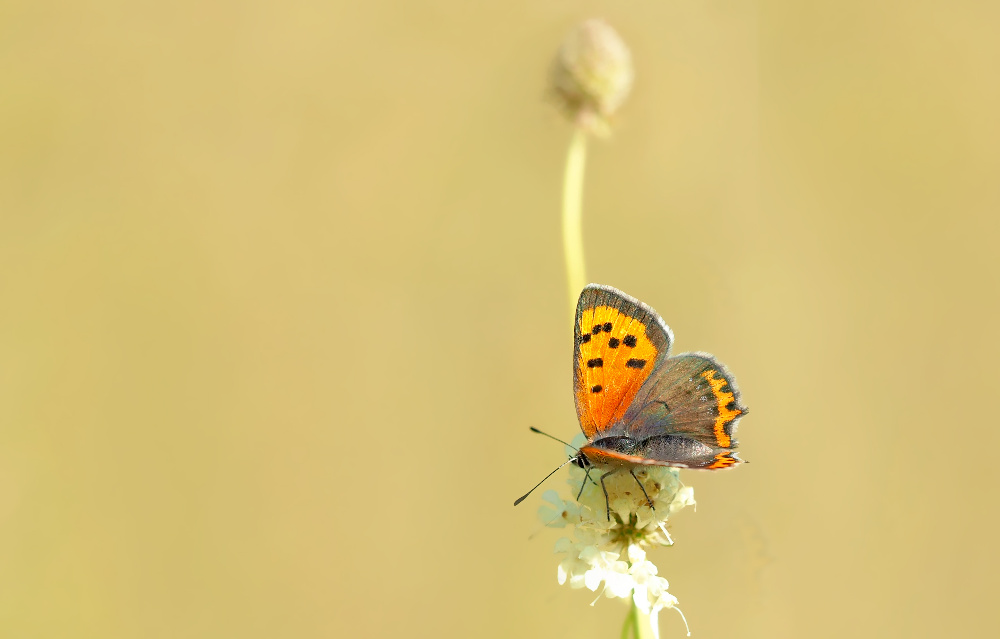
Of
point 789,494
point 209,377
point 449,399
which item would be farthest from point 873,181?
point 209,377

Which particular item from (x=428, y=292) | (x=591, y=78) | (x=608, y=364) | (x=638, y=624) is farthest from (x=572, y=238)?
(x=428, y=292)

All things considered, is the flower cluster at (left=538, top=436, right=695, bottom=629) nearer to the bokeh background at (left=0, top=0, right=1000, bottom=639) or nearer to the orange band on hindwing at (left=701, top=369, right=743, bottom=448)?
the orange band on hindwing at (left=701, top=369, right=743, bottom=448)

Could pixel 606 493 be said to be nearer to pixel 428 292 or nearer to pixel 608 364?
pixel 608 364

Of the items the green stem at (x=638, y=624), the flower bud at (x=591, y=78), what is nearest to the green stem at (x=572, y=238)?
the flower bud at (x=591, y=78)

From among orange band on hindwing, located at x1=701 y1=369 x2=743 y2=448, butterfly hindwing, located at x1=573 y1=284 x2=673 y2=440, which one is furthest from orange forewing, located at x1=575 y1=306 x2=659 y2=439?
orange band on hindwing, located at x1=701 y1=369 x2=743 y2=448

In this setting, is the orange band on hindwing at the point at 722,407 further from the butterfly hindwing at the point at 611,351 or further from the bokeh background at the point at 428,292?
the bokeh background at the point at 428,292

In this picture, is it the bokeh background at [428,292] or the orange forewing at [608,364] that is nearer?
the orange forewing at [608,364]
